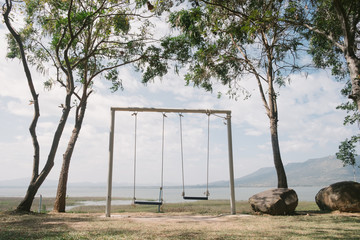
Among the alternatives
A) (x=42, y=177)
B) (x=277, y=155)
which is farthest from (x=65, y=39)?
(x=277, y=155)

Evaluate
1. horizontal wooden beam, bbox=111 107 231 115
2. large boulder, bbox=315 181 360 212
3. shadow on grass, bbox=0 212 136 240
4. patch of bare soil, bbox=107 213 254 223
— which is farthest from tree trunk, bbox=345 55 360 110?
shadow on grass, bbox=0 212 136 240

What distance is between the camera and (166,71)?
494 inches

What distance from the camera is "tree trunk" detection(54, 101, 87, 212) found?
32.1ft

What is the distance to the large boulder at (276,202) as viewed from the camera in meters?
8.52

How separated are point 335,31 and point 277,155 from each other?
4889 millimetres

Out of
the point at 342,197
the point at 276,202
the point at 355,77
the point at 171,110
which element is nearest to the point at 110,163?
the point at 171,110

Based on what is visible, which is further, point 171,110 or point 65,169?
point 65,169

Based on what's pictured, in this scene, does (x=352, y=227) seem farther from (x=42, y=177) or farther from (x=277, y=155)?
(x=42, y=177)

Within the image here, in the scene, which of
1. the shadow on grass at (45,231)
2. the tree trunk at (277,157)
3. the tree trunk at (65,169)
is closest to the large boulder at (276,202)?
the tree trunk at (277,157)

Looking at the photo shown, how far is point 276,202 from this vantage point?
852 cm

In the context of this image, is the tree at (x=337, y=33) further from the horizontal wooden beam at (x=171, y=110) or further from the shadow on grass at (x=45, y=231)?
the shadow on grass at (x=45, y=231)

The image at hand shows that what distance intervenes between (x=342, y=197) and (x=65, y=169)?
9.61m

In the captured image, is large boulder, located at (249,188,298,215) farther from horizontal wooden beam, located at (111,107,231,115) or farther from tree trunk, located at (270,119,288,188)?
horizontal wooden beam, located at (111,107,231,115)

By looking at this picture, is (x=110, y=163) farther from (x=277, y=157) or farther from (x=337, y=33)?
(x=337, y=33)
